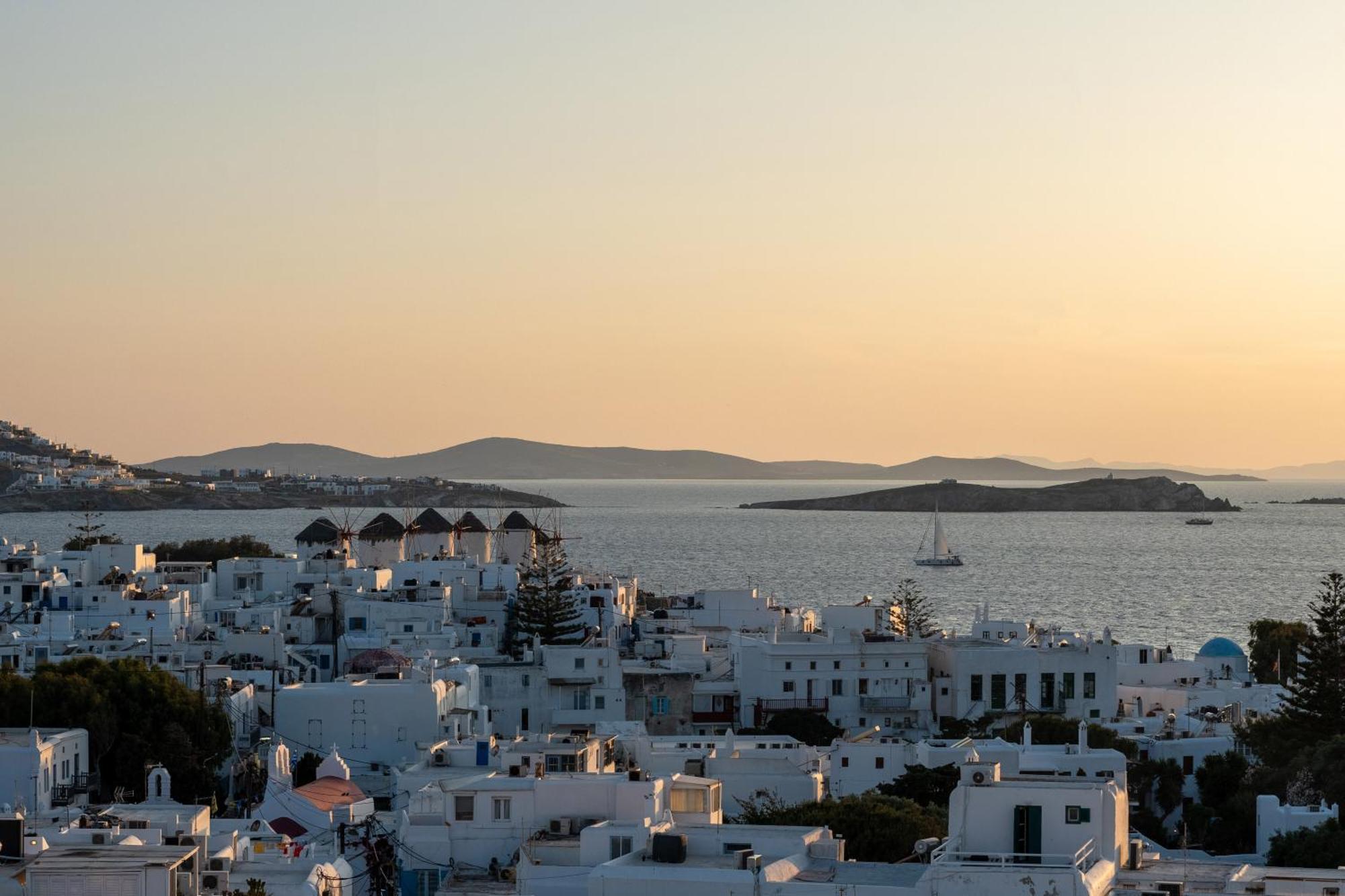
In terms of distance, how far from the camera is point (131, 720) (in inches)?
1325

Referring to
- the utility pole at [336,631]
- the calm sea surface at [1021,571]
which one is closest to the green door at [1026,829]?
→ the utility pole at [336,631]

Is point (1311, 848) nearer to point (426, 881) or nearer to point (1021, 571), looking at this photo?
point (426, 881)

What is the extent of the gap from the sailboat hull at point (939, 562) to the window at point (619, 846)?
132 metres

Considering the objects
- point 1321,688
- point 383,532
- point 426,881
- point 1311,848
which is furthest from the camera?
point 383,532

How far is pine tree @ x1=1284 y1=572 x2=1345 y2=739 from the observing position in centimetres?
3853

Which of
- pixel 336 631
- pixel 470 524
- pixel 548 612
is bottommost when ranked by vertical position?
pixel 336 631

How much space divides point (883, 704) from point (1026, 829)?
83.9 feet

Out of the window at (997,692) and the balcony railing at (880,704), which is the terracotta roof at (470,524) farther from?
the window at (997,692)

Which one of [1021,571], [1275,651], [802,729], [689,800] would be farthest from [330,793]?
[1021,571]

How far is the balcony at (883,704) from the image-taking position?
141 feet

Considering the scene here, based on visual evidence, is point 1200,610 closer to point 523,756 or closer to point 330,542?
point 330,542

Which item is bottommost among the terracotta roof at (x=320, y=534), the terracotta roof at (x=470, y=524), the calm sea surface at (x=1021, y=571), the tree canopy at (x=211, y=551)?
the calm sea surface at (x=1021, y=571)

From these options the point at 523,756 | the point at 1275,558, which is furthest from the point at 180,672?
the point at 1275,558

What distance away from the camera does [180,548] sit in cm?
9425
